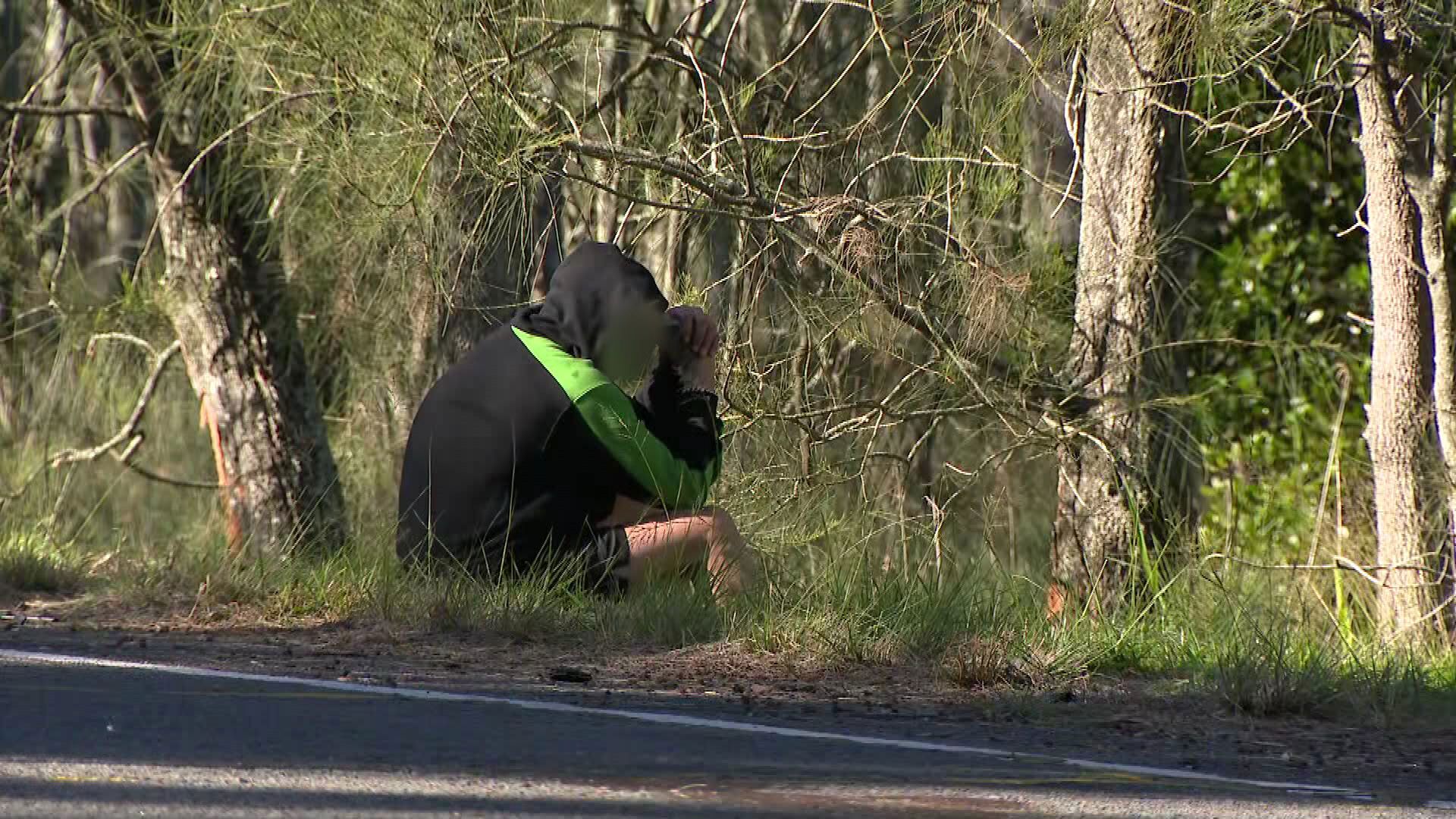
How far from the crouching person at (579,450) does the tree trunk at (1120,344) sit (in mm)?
1185

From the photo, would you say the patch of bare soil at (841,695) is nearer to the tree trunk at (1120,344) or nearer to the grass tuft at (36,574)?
the grass tuft at (36,574)

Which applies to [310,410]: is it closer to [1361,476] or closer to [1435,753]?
[1361,476]

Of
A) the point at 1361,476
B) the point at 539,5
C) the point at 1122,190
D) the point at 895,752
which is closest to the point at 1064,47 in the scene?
the point at 1122,190

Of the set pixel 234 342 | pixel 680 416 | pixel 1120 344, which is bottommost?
pixel 680 416

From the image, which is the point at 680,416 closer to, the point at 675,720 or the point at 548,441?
the point at 548,441

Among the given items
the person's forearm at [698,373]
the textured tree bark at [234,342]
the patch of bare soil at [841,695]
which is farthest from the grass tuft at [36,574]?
the person's forearm at [698,373]

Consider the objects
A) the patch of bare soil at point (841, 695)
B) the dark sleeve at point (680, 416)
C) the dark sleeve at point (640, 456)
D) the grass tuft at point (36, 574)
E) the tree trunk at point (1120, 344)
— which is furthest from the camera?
the grass tuft at point (36, 574)

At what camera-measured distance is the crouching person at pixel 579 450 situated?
5.67 m

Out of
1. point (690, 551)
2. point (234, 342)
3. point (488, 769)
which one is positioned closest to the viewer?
point (488, 769)

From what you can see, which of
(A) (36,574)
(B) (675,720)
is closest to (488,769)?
(B) (675,720)

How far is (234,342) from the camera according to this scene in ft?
25.2

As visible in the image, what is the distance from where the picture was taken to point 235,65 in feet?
23.9

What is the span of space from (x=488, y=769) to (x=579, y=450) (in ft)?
7.75

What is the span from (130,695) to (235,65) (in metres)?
3.78
